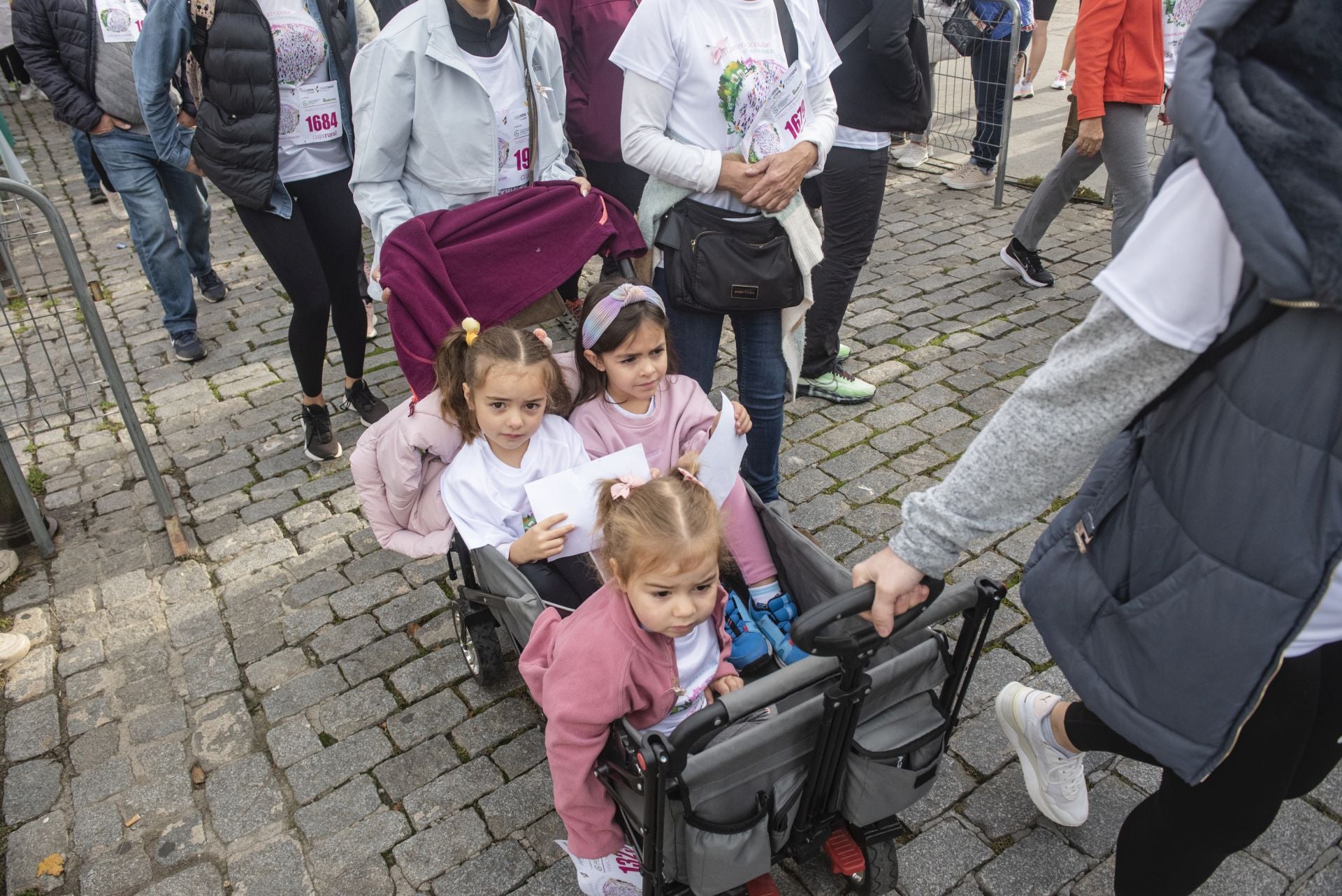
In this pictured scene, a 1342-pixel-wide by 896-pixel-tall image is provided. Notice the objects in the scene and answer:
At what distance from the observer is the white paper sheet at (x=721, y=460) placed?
115 inches

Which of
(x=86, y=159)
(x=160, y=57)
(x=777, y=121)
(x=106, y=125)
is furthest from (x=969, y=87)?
(x=86, y=159)

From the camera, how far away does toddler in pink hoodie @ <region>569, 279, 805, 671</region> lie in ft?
9.51

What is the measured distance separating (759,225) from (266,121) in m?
2.12

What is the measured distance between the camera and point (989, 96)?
777 centimetres

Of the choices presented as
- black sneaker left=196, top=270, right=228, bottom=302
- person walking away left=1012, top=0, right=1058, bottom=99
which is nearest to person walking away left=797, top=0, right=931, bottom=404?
black sneaker left=196, top=270, right=228, bottom=302

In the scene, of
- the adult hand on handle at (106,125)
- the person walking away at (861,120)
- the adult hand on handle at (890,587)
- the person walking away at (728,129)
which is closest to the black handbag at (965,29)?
the person walking away at (861,120)

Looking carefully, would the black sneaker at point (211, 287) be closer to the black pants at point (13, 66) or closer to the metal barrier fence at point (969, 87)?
the metal barrier fence at point (969, 87)

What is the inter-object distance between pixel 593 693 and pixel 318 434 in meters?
2.98

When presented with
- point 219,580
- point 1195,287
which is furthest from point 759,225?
point 219,580

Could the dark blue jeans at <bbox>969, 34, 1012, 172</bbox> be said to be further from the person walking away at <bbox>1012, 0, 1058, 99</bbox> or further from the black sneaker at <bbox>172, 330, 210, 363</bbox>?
the black sneaker at <bbox>172, 330, 210, 363</bbox>

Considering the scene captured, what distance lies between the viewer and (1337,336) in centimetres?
138

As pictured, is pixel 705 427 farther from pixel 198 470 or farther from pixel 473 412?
pixel 198 470

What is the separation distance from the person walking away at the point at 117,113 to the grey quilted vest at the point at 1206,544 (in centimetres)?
482

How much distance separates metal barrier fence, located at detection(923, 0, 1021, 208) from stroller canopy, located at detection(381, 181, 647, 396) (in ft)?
14.1
